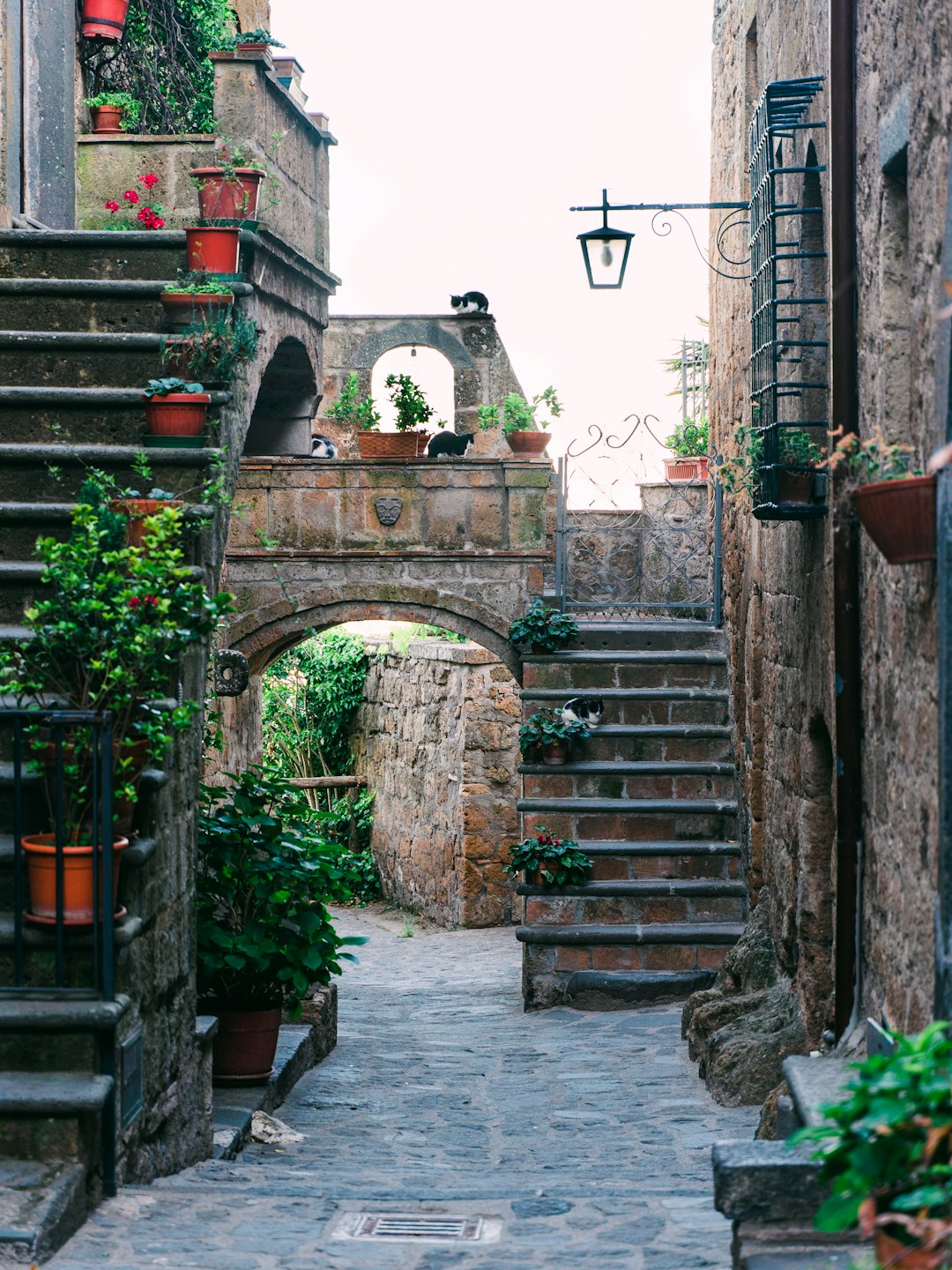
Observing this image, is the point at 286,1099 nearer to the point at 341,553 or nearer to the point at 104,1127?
the point at 104,1127

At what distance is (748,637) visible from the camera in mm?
8617

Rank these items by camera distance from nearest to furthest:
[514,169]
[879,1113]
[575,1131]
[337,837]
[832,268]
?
[879,1113] < [832,268] < [575,1131] < [337,837] < [514,169]

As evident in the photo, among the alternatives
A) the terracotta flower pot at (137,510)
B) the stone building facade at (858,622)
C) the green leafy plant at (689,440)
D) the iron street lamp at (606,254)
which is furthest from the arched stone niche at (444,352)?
the terracotta flower pot at (137,510)

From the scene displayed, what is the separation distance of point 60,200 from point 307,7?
23.3 meters

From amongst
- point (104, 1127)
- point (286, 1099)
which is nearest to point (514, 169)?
point (286, 1099)

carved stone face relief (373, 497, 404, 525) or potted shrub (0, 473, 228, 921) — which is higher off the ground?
carved stone face relief (373, 497, 404, 525)

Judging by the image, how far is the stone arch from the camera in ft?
34.2

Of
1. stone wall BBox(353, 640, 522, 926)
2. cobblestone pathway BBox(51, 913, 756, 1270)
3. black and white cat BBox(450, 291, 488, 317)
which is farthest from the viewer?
black and white cat BBox(450, 291, 488, 317)

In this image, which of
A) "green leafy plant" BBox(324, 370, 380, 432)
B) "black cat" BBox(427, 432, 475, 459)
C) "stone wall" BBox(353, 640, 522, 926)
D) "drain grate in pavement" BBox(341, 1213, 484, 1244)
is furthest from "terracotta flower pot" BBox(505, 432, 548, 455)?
"drain grate in pavement" BBox(341, 1213, 484, 1244)

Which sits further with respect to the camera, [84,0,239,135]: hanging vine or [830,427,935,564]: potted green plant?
[84,0,239,135]: hanging vine

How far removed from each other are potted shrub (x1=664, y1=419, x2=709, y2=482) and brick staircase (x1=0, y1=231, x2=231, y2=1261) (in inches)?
257

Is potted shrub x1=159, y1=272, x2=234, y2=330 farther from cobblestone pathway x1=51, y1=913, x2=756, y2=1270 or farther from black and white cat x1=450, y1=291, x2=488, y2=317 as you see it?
black and white cat x1=450, y1=291, x2=488, y2=317

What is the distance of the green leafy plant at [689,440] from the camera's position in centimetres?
1245

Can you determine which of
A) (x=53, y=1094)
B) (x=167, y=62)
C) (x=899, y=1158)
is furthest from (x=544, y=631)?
(x=899, y=1158)
